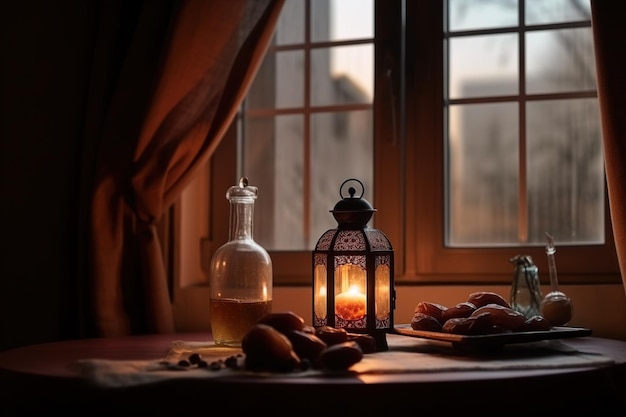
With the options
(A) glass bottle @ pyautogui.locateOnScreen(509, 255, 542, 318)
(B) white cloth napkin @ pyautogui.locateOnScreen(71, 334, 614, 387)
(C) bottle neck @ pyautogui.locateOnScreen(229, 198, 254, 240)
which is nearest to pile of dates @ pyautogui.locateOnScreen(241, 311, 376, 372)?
(B) white cloth napkin @ pyautogui.locateOnScreen(71, 334, 614, 387)

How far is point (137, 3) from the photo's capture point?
203cm

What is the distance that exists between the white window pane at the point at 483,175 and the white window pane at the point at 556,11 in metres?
0.23

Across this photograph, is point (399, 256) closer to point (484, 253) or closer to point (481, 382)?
point (484, 253)

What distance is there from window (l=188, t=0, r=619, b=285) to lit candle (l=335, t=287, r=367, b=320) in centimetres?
59

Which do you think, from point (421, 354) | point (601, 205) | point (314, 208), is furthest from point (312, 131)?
point (421, 354)

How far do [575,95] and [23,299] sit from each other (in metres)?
1.54

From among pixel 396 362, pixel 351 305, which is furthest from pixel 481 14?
pixel 396 362

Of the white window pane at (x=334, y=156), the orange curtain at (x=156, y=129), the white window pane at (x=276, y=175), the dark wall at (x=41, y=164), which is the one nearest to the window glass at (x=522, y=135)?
the white window pane at (x=334, y=156)

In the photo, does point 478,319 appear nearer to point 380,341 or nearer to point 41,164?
point 380,341

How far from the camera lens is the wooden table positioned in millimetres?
1051

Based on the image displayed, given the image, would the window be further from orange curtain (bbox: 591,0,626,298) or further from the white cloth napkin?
the white cloth napkin

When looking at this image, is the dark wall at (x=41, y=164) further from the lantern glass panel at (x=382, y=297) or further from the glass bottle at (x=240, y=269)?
the lantern glass panel at (x=382, y=297)

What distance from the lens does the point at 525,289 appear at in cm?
171

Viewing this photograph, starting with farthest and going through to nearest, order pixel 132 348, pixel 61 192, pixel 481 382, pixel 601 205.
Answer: pixel 61 192 → pixel 601 205 → pixel 132 348 → pixel 481 382
